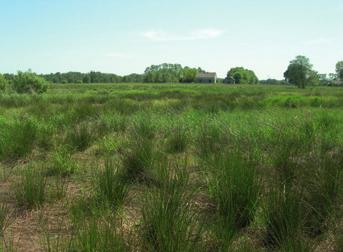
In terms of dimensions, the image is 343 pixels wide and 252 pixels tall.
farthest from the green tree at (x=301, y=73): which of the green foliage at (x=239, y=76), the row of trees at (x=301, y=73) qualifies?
the green foliage at (x=239, y=76)

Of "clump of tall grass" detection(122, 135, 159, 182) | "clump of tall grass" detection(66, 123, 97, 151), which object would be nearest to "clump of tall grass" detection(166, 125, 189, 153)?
"clump of tall grass" detection(66, 123, 97, 151)

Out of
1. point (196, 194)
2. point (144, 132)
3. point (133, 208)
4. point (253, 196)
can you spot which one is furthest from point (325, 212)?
point (144, 132)

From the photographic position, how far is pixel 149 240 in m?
2.87

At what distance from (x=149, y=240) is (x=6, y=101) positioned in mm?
19141

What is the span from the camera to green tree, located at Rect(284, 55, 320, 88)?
91875 mm

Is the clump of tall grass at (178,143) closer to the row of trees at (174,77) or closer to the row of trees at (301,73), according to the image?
the row of trees at (174,77)

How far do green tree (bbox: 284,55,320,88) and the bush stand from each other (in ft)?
220

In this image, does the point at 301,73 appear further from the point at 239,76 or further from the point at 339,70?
the point at 239,76

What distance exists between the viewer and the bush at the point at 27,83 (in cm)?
3444

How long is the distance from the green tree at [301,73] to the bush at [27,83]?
67145 mm

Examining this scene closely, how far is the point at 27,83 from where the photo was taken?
34844 mm

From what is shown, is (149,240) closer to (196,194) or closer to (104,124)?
(196,194)

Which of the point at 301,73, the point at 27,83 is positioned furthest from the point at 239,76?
the point at 27,83

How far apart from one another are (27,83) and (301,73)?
70.6 meters
